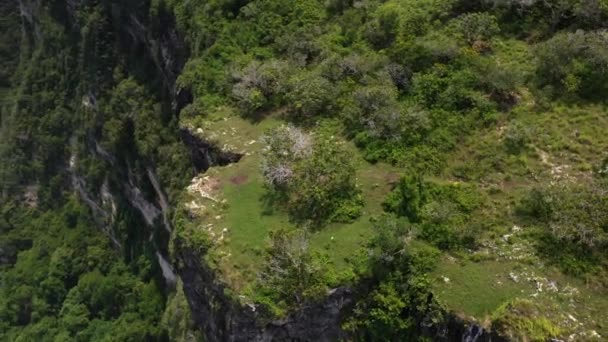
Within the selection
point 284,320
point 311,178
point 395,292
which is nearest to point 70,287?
point 311,178

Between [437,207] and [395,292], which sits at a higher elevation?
[437,207]

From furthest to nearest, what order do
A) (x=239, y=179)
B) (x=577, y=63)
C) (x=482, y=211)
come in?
(x=239, y=179)
(x=577, y=63)
(x=482, y=211)

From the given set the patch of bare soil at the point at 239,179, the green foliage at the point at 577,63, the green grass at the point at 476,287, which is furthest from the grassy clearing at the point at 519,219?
the patch of bare soil at the point at 239,179

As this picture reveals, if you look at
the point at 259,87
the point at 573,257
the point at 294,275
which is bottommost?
the point at 294,275

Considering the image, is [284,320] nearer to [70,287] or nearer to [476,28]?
[476,28]

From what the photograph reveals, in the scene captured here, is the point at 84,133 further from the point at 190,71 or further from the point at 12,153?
the point at 190,71

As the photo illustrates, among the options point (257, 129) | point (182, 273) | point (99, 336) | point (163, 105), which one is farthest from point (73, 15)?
point (182, 273)

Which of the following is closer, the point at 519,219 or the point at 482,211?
the point at 519,219

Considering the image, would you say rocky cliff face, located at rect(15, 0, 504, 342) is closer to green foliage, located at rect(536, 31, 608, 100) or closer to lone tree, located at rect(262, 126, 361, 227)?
lone tree, located at rect(262, 126, 361, 227)
